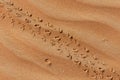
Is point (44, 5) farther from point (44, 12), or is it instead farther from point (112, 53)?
point (112, 53)

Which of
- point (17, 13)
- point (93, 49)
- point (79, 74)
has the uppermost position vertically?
point (17, 13)

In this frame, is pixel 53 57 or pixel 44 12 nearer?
pixel 53 57

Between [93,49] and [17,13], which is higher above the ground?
[17,13]

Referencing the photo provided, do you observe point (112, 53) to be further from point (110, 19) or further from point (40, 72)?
point (40, 72)

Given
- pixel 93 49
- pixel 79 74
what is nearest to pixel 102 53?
pixel 93 49

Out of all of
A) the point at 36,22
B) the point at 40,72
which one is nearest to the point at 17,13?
the point at 36,22

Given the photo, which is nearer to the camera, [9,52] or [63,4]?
[9,52]
